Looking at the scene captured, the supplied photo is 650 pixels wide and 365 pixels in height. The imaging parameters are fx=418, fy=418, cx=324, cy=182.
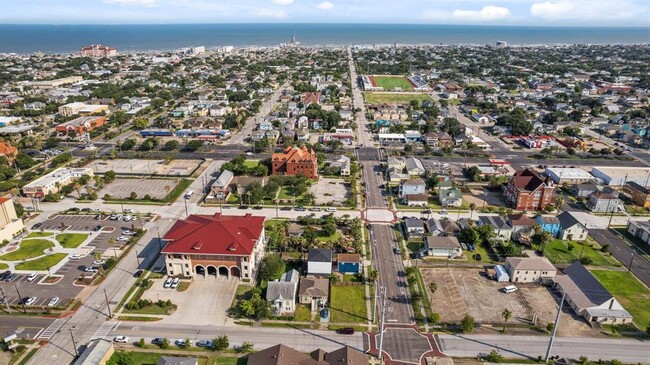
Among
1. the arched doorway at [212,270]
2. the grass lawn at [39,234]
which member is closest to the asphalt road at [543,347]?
the arched doorway at [212,270]

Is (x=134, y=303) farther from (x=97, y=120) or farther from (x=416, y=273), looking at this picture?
(x=97, y=120)

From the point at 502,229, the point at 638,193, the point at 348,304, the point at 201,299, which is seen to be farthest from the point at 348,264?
the point at 638,193

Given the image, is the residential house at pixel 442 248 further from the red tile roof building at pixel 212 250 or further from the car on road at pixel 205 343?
the car on road at pixel 205 343

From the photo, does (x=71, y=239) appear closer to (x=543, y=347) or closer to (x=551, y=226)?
(x=543, y=347)

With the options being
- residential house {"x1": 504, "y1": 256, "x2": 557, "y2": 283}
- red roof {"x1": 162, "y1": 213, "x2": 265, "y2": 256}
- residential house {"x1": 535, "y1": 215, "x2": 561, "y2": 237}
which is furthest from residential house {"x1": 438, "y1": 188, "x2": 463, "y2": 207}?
red roof {"x1": 162, "y1": 213, "x2": 265, "y2": 256}

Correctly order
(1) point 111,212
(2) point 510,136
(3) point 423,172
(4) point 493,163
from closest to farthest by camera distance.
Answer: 1. (1) point 111,212
2. (3) point 423,172
3. (4) point 493,163
4. (2) point 510,136

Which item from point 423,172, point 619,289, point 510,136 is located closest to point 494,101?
point 510,136
